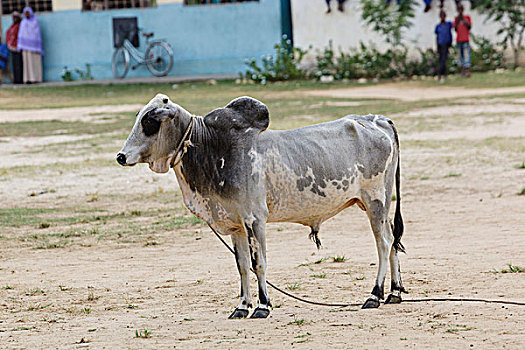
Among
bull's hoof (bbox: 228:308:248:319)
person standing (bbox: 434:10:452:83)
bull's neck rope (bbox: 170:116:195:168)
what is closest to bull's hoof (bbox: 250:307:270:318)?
bull's hoof (bbox: 228:308:248:319)

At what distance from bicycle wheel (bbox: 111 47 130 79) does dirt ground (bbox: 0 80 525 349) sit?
52.5ft

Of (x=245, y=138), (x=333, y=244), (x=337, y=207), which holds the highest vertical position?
(x=245, y=138)

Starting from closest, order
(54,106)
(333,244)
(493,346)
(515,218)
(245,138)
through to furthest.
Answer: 1. (493,346)
2. (245,138)
3. (333,244)
4. (515,218)
5. (54,106)

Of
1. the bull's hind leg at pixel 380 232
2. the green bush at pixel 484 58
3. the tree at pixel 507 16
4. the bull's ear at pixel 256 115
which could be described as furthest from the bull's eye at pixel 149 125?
the tree at pixel 507 16

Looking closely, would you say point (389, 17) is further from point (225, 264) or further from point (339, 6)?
point (225, 264)

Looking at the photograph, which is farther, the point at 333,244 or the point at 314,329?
the point at 333,244

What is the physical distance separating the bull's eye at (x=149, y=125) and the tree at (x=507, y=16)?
2316 cm

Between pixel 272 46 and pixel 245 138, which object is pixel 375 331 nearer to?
pixel 245 138

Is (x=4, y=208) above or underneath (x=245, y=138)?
underneath

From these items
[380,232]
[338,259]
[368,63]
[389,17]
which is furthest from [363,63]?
[380,232]

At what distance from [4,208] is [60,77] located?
21.1 meters

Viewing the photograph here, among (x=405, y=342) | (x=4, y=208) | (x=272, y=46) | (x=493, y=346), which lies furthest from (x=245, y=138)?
(x=272, y=46)

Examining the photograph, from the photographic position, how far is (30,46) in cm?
2938

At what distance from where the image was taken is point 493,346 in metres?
4.28
